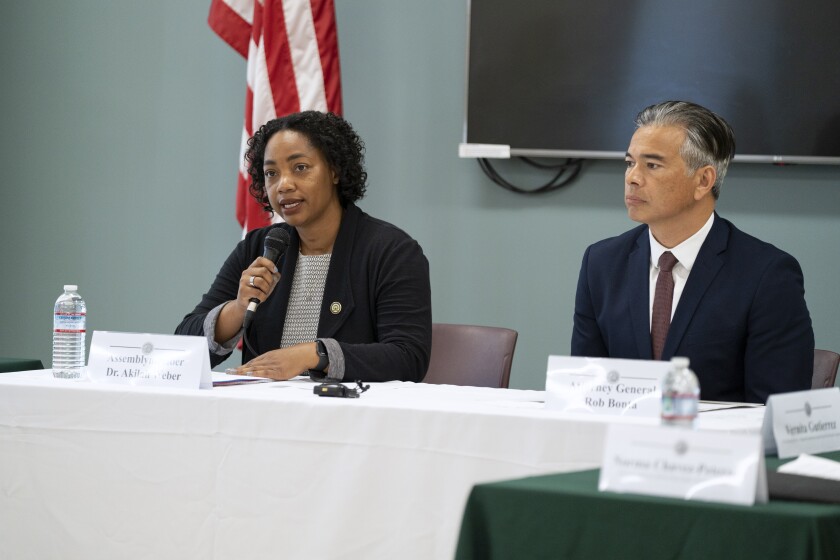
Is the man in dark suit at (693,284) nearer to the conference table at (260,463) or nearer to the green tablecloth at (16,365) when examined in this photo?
the conference table at (260,463)

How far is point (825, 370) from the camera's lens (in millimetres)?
2736

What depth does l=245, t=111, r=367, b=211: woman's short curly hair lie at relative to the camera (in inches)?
115

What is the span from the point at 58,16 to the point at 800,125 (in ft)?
10.3

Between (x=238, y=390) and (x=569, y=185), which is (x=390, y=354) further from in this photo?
(x=569, y=185)

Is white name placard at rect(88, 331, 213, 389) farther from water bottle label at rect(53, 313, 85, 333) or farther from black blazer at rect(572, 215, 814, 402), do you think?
black blazer at rect(572, 215, 814, 402)

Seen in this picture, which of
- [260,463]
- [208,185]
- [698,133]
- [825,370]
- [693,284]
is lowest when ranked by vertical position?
[260,463]

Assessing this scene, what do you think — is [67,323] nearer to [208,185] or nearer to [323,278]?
[323,278]

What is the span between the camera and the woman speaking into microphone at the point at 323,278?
2.60m

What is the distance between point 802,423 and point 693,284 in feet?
2.96

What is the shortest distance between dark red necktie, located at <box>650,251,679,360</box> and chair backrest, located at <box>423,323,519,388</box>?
49 centimetres

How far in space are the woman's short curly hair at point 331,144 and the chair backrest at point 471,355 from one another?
1.62ft

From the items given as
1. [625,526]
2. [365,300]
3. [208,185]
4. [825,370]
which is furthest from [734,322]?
[208,185]

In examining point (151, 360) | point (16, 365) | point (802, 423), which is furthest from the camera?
point (16, 365)

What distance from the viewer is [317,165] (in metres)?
2.90
